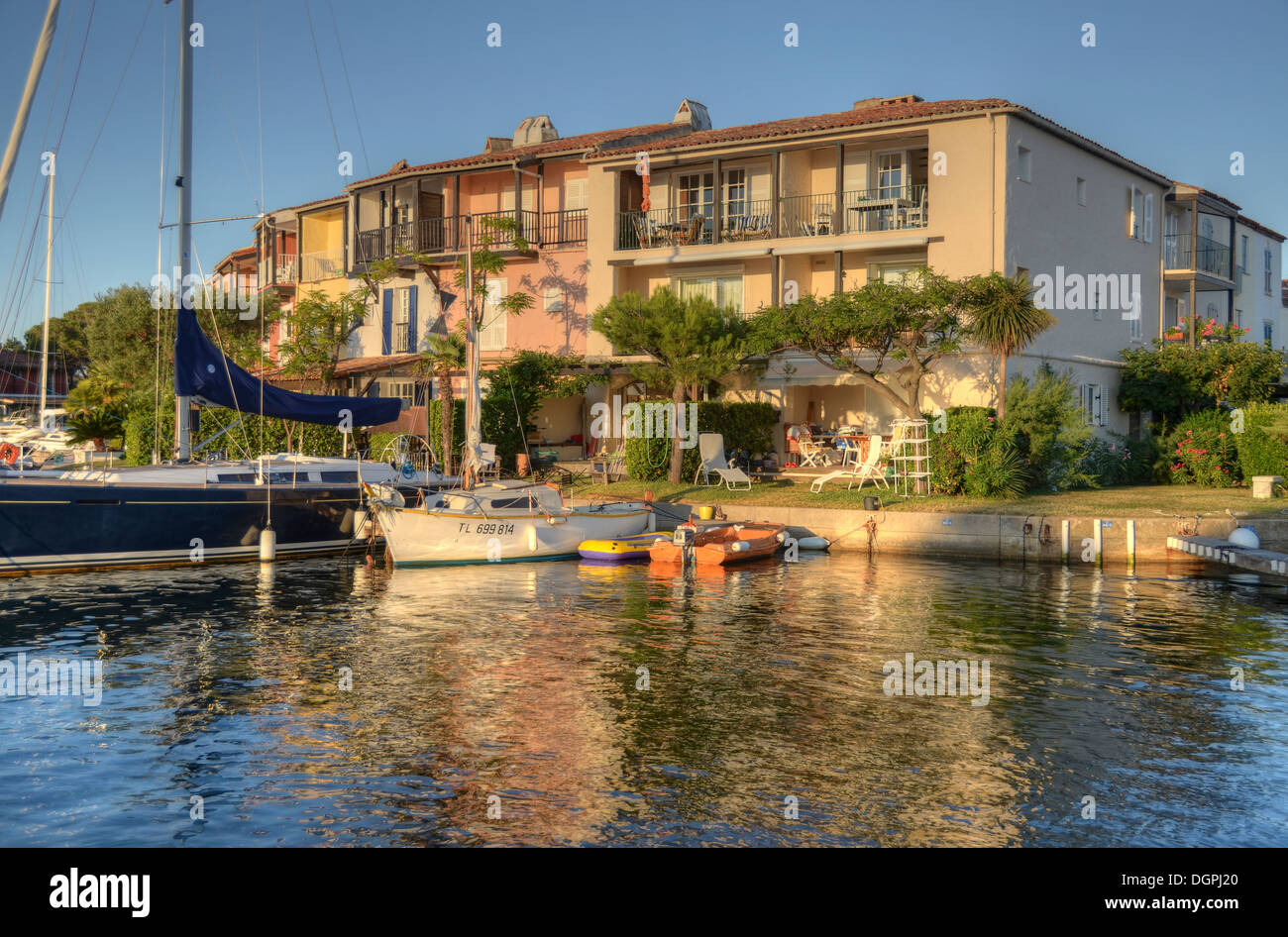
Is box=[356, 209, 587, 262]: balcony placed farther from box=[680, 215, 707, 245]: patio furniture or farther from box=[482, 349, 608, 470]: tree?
box=[482, 349, 608, 470]: tree

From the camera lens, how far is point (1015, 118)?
2953 centimetres

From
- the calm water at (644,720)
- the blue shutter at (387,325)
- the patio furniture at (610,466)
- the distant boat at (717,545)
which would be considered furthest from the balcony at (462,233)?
the calm water at (644,720)

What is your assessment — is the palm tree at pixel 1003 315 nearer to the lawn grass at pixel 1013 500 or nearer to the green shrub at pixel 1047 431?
the green shrub at pixel 1047 431

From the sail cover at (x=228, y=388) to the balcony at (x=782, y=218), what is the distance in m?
13.6

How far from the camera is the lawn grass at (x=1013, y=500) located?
23719 mm

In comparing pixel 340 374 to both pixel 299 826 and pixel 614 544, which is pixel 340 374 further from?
pixel 299 826

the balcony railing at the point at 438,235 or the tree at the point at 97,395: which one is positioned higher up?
the balcony railing at the point at 438,235

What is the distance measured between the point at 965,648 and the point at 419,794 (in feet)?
27.0

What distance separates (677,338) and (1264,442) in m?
14.2

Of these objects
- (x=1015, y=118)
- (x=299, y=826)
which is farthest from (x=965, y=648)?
(x=1015, y=118)

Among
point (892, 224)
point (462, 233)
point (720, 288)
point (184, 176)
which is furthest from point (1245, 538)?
point (462, 233)

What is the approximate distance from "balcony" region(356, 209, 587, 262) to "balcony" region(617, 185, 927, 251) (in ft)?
9.24

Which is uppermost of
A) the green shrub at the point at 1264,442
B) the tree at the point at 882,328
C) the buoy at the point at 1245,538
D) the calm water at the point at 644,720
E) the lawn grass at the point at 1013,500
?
the tree at the point at 882,328
